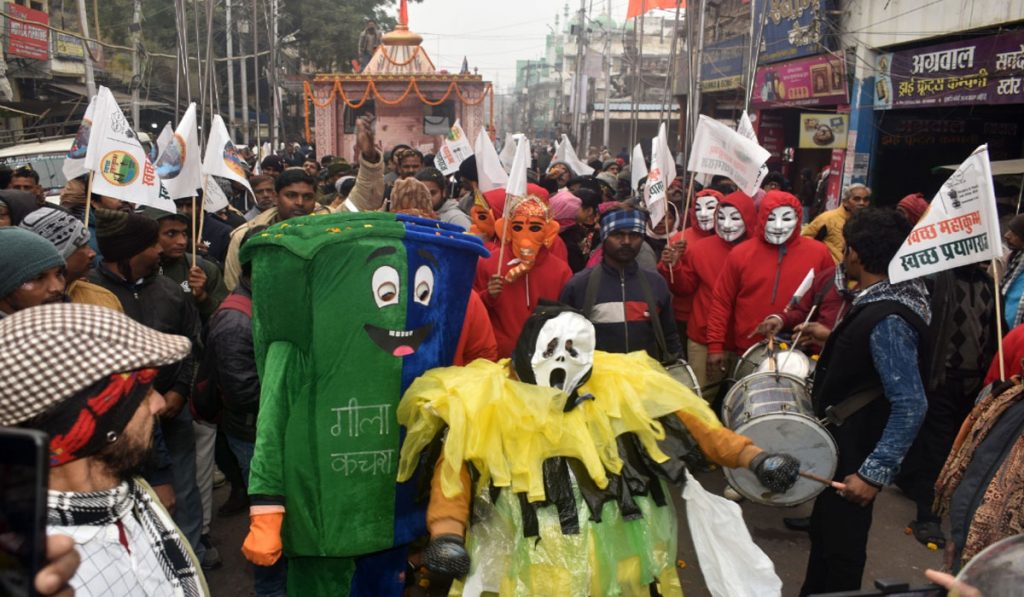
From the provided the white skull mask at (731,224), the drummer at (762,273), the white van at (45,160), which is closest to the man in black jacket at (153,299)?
the drummer at (762,273)

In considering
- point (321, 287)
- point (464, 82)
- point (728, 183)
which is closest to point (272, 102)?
point (464, 82)

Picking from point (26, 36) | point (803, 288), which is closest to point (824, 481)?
point (803, 288)

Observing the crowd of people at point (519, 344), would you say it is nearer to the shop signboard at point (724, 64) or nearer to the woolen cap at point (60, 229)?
the woolen cap at point (60, 229)

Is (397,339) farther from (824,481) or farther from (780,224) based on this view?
(780,224)

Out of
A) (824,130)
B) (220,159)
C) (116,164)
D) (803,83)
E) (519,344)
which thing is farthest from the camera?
(803,83)

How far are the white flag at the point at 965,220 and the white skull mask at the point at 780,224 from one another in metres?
1.68

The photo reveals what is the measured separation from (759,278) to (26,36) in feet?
86.5

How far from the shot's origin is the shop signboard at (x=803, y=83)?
53.6ft

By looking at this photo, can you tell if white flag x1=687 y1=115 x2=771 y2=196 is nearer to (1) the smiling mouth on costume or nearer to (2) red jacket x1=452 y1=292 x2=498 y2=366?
(2) red jacket x1=452 y1=292 x2=498 y2=366

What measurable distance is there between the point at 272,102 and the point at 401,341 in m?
19.8

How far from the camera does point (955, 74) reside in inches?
479

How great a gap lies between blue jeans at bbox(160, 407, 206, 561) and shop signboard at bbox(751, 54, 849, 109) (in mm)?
13831

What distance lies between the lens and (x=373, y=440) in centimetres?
306

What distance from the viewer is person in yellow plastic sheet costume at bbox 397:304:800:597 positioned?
276 centimetres
